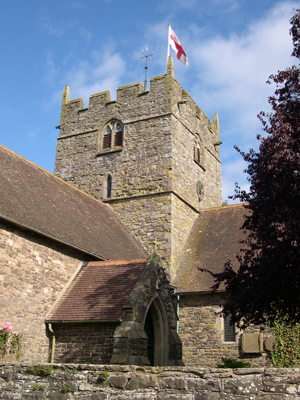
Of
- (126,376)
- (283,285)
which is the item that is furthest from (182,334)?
(126,376)

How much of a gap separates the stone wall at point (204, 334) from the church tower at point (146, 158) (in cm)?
190

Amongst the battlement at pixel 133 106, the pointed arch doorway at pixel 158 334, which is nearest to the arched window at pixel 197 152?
the battlement at pixel 133 106

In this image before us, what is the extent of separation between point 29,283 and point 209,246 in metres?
8.31

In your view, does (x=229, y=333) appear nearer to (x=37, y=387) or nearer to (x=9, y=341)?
(x=9, y=341)

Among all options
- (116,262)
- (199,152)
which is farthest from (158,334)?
(199,152)

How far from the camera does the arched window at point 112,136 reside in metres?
20.8

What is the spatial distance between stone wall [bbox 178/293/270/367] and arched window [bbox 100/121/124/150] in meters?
8.25

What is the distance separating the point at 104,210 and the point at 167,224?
2819 millimetres

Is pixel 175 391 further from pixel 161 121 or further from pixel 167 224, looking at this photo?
pixel 161 121

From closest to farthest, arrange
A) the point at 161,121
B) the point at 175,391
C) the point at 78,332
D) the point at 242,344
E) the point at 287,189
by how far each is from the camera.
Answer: the point at 175,391
the point at 287,189
the point at 78,332
the point at 242,344
the point at 161,121

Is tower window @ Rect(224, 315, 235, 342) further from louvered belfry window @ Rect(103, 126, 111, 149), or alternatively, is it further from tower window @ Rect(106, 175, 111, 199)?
louvered belfry window @ Rect(103, 126, 111, 149)

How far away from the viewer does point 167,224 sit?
1816 cm

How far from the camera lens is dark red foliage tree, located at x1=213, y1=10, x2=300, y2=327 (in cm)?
868

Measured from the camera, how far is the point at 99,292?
40.2 ft
